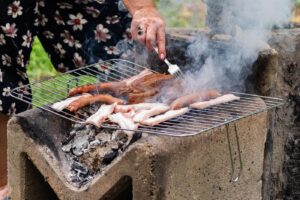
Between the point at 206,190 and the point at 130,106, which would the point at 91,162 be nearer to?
the point at 130,106

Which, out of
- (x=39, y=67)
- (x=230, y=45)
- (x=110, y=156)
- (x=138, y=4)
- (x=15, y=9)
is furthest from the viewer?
(x=39, y=67)

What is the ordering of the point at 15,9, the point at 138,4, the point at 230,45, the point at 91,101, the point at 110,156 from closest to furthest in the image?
the point at 110,156
the point at 91,101
the point at 138,4
the point at 230,45
the point at 15,9

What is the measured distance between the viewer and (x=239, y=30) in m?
3.82

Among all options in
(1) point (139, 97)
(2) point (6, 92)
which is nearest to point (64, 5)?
(2) point (6, 92)

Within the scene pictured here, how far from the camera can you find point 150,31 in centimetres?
326

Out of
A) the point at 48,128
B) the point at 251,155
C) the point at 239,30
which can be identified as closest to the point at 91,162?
the point at 48,128

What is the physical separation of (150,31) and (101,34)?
96cm

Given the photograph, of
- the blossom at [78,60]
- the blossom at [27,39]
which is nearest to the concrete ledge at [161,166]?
the blossom at [27,39]

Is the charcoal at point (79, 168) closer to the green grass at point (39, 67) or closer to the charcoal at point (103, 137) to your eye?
the charcoal at point (103, 137)

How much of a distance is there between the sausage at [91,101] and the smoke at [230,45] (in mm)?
421

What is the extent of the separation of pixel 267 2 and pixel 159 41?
0.90m

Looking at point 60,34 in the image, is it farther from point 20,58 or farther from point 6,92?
point 6,92

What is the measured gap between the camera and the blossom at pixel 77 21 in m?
4.11

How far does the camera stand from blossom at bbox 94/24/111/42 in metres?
4.15
